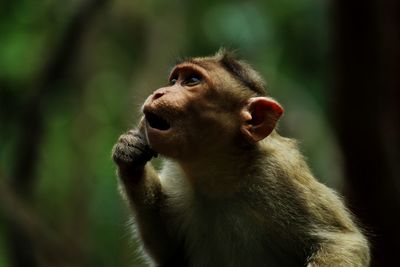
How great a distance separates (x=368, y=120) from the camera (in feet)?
29.6

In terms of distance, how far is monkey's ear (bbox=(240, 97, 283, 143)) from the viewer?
21.3ft

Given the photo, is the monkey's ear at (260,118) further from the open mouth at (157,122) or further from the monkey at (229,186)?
the open mouth at (157,122)

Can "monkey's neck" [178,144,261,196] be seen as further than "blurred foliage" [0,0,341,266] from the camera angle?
No

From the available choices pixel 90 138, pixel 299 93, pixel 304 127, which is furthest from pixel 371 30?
pixel 299 93

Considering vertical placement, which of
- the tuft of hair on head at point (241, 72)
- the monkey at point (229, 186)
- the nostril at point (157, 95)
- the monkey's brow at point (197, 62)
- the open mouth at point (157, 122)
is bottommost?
the monkey at point (229, 186)

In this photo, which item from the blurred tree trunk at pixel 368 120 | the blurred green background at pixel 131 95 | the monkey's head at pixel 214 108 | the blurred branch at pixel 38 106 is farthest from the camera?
the blurred branch at pixel 38 106

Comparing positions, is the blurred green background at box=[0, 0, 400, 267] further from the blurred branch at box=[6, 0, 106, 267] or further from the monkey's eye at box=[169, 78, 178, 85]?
the monkey's eye at box=[169, 78, 178, 85]

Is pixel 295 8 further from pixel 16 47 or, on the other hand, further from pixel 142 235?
pixel 142 235

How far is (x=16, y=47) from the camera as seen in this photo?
1419 cm

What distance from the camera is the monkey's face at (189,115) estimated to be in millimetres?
6121

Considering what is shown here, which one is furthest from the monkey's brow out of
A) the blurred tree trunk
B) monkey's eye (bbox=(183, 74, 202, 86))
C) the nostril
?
the blurred tree trunk

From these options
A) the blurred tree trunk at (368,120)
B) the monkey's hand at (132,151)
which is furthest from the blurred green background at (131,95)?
the monkey's hand at (132,151)

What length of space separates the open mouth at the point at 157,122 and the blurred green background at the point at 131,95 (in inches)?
Result: 47.6

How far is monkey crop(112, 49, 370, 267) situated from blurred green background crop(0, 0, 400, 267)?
2.62 feet
